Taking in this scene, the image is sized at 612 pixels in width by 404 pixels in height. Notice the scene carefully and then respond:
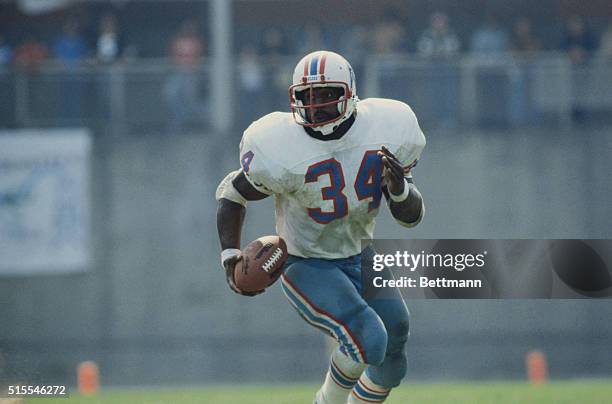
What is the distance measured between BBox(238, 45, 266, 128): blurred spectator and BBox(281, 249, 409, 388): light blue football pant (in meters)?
7.18

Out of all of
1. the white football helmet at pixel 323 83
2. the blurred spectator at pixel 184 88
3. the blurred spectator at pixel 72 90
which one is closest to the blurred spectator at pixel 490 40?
the blurred spectator at pixel 184 88

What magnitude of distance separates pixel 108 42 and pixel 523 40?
4.67 meters

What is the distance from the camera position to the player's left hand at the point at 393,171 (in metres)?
5.88

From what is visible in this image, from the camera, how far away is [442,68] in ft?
43.4

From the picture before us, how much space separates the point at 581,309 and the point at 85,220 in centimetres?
556

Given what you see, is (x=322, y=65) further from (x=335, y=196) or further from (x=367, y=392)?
(x=367, y=392)

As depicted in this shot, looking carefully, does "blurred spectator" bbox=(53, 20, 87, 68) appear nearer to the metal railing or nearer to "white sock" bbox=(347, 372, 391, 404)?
the metal railing

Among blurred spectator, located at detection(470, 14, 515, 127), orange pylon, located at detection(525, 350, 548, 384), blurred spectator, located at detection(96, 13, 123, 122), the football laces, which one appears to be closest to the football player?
the football laces

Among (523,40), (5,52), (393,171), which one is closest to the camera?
(393,171)

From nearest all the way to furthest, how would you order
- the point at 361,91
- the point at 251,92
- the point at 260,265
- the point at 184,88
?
the point at 260,265, the point at 361,91, the point at 184,88, the point at 251,92

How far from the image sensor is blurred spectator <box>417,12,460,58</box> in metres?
13.5

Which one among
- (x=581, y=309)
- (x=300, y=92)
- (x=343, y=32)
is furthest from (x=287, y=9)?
(x=300, y=92)

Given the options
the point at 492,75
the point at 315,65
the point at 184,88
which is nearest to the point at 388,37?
the point at 492,75

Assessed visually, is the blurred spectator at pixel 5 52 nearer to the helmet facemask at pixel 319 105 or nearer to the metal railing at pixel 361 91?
the metal railing at pixel 361 91
